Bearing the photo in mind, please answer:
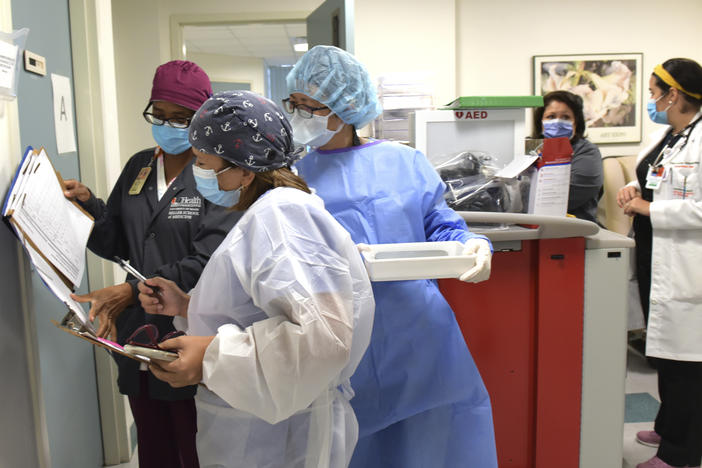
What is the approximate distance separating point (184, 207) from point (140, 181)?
19 centimetres

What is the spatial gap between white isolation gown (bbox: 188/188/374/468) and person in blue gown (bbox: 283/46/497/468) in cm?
38

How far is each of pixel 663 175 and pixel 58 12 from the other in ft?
7.22

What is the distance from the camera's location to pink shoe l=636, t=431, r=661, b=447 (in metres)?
2.33

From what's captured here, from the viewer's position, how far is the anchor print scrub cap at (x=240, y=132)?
0.99 metres

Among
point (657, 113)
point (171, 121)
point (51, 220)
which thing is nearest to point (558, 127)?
point (657, 113)

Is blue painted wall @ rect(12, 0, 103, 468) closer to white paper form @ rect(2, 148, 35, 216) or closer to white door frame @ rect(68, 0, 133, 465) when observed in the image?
white door frame @ rect(68, 0, 133, 465)

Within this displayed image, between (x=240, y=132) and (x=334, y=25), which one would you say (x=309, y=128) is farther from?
(x=334, y=25)

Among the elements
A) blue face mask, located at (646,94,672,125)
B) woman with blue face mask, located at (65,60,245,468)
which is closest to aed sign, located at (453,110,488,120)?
blue face mask, located at (646,94,672,125)

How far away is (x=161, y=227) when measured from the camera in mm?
1477

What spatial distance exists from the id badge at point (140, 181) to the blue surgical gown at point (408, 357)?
50 cm

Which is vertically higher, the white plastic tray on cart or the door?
the door

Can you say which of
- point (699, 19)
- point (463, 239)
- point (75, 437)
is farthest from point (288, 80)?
point (699, 19)

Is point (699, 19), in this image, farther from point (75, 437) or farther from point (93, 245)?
point (75, 437)

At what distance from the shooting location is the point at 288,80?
154 centimetres
